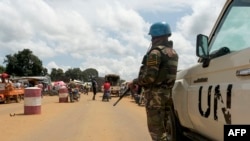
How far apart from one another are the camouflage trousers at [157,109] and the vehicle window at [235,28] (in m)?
1.21

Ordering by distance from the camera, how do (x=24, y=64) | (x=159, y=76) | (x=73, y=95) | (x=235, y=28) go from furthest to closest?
(x=24, y=64)
(x=73, y=95)
(x=159, y=76)
(x=235, y=28)

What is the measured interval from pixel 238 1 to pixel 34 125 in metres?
8.80

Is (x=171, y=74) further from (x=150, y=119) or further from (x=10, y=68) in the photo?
(x=10, y=68)

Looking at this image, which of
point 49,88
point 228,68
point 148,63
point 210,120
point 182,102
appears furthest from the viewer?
point 49,88

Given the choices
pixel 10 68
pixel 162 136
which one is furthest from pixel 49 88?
pixel 162 136

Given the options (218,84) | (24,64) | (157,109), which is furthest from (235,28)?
(24,64)

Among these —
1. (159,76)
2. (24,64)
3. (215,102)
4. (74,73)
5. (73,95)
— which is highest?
(24,64)

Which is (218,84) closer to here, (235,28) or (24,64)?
(235,28)

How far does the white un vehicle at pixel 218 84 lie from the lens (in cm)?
323

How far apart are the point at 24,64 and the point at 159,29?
98.0 m

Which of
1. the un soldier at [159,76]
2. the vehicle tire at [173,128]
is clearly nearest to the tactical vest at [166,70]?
the un soldier at [159,76]

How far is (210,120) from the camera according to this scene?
3969 millimetres

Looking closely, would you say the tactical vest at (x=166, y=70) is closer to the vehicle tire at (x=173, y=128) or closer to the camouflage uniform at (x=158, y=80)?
the camouflage uniform at (x=158, y=80)

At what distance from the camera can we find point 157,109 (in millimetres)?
5664
